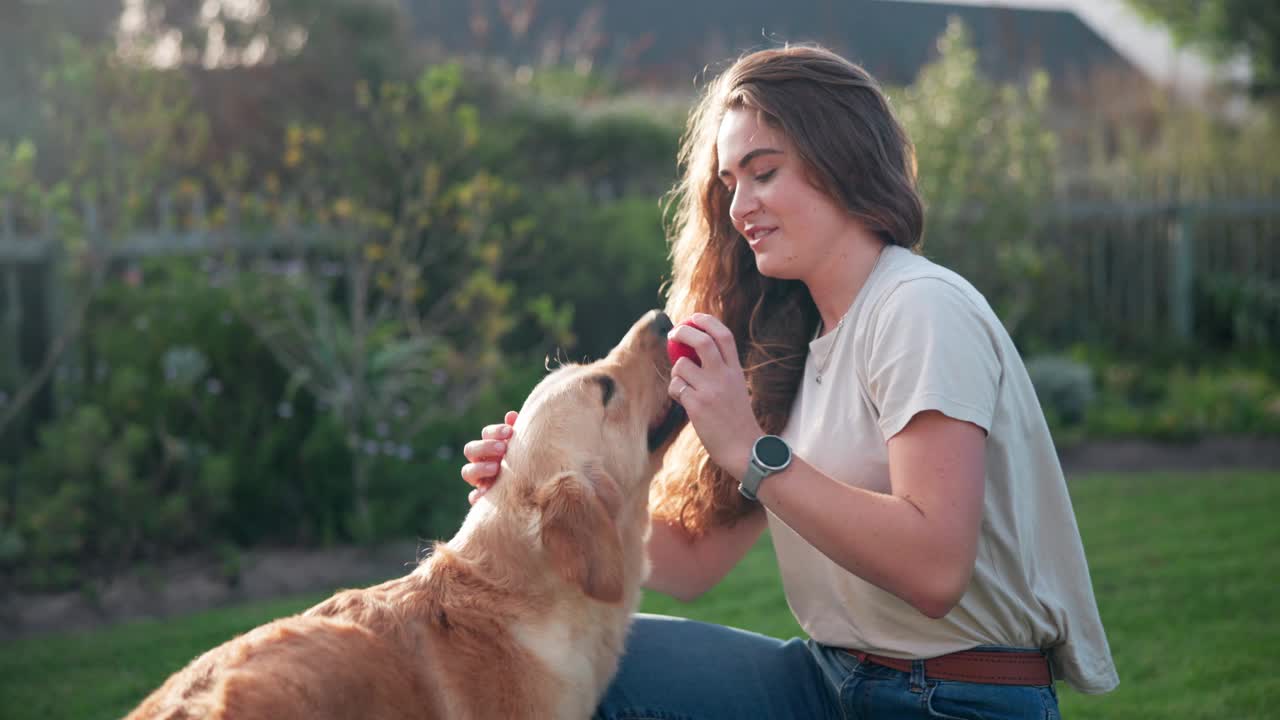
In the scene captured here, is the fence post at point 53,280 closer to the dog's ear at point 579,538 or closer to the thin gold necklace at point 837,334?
the dog's ear at point 579,538

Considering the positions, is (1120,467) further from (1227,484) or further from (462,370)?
(462,370)

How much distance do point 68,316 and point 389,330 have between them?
5.81 ft

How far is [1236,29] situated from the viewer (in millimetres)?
18016

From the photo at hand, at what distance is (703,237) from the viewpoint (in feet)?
10.5

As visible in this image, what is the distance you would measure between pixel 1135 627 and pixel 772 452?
3.35 m

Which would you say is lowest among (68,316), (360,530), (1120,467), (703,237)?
(1120,467)

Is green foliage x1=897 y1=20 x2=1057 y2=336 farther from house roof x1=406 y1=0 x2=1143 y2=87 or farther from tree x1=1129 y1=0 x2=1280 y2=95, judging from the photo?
tree x1=1129 y1=0 x2=1280 y2=95

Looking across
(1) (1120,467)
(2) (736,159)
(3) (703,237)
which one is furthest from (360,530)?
(1) (1120,467)

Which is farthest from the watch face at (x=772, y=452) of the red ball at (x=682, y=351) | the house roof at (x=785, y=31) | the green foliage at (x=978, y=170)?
the house roof at (x=785, y=31)

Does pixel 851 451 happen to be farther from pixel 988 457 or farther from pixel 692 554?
pixel 692 554

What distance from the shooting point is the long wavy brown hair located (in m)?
2.68

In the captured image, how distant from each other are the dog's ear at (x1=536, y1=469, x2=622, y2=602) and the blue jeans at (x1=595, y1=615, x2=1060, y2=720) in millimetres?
413

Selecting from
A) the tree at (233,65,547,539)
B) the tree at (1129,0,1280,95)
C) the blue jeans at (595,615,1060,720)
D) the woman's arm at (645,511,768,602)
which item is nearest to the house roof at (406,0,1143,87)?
the tree at (1129,0,1280,95)

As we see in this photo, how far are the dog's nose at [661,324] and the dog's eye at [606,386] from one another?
0.23 m
